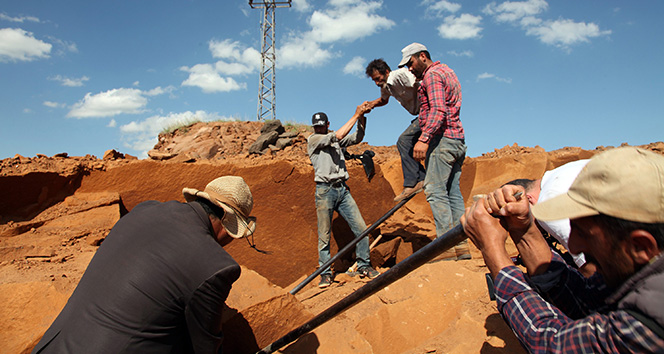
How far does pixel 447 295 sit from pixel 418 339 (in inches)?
18.1

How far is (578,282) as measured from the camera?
1.72 metres

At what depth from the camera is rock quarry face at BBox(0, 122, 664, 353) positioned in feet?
8.63

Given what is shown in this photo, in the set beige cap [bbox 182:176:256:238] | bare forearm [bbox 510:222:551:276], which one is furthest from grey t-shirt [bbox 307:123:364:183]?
bare forearm [bbox 510:222:551:276]

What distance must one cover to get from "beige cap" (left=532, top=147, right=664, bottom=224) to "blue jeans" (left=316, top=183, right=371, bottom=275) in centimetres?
344

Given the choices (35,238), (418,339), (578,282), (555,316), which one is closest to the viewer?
(555,316)

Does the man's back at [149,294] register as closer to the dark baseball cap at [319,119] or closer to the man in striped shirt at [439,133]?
the man in striped shirt at [439,133]

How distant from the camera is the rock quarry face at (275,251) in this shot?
263 centimetres

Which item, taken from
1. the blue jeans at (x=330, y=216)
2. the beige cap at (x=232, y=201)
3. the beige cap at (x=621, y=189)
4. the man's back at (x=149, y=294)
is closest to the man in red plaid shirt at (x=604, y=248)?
the beige cap at (x=621, y=189)

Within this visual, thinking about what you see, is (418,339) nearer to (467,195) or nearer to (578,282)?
(578,282)

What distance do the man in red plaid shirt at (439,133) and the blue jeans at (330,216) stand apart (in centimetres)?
109

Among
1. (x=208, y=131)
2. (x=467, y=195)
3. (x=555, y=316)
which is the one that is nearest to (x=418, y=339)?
(x=555, y=316)

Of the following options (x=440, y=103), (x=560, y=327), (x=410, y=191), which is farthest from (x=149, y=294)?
(x=410, y=191)

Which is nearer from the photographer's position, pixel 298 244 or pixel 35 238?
pixel 35 238

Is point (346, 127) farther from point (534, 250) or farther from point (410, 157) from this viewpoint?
point (534, 250)
